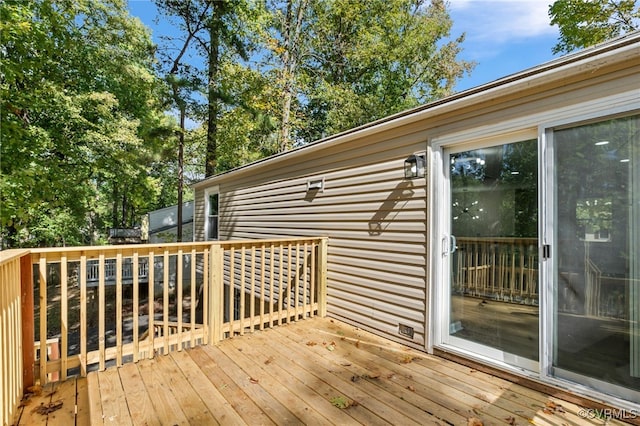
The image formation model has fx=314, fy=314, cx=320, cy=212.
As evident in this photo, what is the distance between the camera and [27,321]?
2389 millimetres

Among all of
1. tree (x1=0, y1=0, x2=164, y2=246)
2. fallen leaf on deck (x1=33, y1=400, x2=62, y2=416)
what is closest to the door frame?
fallen leaf on deck (x1=33, y1=400, x2=62, y2=416)

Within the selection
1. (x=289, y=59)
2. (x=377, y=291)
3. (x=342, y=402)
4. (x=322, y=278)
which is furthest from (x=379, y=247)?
(x=289, y=59)

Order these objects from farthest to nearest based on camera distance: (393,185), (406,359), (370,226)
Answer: (370,226)
(393,185)
(406,359)

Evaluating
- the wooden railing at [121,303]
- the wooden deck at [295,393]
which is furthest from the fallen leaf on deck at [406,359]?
the wooden railing at [121,303]

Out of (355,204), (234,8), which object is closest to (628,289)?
(355,204)

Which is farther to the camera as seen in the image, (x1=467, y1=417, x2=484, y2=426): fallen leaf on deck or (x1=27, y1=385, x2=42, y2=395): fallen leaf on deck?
(x1=27, y1=385, x2=42, y2=395): fallen leaf on deck

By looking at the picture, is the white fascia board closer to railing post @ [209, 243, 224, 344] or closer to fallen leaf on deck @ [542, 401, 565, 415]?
railing post @ [209, 243, 224, 344]

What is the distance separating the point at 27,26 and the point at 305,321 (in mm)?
7857

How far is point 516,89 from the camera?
250 cm

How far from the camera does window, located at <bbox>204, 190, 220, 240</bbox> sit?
8.77 metres

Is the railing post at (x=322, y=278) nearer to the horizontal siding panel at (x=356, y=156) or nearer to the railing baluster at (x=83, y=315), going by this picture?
the horizontal siding panel at (x=356, y=156)

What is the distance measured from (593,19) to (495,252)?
11.0 meters

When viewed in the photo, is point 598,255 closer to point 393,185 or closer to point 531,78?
point 531,78

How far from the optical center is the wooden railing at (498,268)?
2.59 metres
